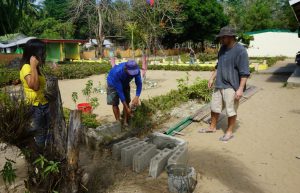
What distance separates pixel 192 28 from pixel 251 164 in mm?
33870

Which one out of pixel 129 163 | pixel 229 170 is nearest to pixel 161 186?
pixel 129 163

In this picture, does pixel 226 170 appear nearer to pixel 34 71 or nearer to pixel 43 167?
pixel 43 167

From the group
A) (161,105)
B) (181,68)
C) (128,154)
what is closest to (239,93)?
(128,154)

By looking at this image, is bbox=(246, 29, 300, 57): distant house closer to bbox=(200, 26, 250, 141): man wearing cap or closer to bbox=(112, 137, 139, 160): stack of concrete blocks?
bbox=(200, 26, 250, 141): man wearing cap

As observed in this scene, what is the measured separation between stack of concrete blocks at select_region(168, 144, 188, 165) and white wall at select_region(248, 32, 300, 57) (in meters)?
31.5

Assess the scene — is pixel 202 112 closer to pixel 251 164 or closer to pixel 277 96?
pixel 251 164

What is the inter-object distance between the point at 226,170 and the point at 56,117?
2347 millimetres

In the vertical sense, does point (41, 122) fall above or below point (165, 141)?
above

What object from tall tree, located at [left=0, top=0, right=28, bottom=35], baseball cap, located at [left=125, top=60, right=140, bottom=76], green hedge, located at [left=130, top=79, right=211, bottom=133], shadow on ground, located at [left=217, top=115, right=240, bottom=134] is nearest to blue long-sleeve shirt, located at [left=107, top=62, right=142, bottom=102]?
baseball cap, located at [left=125, top=60, right=140, bottom=76]

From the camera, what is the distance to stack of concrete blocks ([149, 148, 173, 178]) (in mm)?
3713

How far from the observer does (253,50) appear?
113 feet

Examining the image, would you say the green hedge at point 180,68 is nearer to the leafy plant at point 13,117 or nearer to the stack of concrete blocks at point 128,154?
the stack of concrete blocks at point 128,154

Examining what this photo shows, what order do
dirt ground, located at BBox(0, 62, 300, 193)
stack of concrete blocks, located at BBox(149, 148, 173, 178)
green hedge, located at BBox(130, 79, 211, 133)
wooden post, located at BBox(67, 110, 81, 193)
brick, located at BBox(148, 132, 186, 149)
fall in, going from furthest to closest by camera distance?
green hedge, located at BBox(130, 79, 211, 133)
brick, located at BBox(148, 132, 186, 149)
stack of concrete blocks, located at BBox(149, 148, 173, 178)
dirt ground, located at BBox(0, 62, 300, 193)
wooden post, located at BBox(67, 110, 81, 193)

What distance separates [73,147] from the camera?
9.43ft
